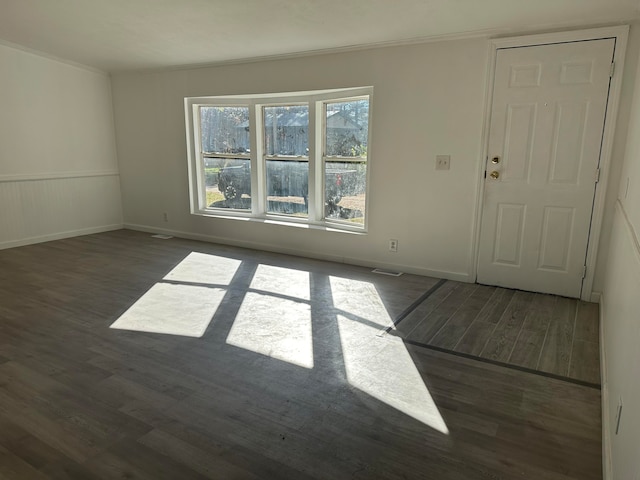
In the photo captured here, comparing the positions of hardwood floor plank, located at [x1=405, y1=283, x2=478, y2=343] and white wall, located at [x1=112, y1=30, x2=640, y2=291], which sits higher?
white wall, located at [x1=112, y1=30, x2=640, y2=291]

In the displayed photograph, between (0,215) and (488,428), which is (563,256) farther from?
(0,215)

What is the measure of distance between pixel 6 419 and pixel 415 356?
7.46 ft

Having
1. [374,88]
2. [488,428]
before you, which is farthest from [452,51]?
[488,428]

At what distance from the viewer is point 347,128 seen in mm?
4852

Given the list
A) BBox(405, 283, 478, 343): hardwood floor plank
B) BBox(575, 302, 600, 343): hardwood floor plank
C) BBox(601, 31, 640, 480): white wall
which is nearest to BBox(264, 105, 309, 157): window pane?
BBox(405, 283, 478, 343): hardwood floor plank

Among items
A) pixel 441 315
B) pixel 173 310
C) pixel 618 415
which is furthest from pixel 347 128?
pixel 618 415

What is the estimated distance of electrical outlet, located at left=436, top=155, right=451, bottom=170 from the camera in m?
4.14

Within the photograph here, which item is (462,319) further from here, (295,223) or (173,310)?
(295,223)

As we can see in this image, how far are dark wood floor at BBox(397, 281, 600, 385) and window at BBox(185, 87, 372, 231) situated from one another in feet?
5.14

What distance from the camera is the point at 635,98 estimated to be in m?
3.18

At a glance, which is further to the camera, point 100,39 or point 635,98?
point 100,39

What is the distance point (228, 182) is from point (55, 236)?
8.38ft

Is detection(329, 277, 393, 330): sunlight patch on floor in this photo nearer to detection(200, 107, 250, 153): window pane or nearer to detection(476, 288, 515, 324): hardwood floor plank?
detection(476, 288, 515, 324): hardwood floor plank

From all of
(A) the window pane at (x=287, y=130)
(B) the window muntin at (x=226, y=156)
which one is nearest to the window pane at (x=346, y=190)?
(A) the window pane at (x=287, y=130)
